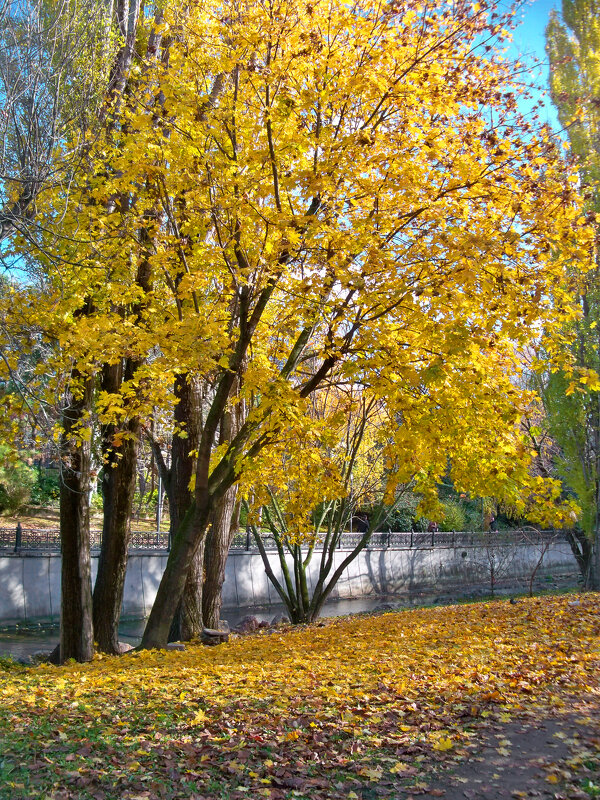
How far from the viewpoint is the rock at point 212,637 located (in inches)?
450

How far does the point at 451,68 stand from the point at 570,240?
2403 millimetres

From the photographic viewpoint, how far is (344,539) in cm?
3184

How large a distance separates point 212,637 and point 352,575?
69.8ft

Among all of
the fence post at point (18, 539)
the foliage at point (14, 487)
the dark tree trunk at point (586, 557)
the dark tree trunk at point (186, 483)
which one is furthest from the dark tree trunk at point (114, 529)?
the foliage at point (14, 487)

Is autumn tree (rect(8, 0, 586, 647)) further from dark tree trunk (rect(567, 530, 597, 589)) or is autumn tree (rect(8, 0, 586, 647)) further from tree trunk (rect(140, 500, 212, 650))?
dark tree trunk (rect(567, 530, 597, 589))

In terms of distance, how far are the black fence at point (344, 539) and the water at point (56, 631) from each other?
8.05 ft

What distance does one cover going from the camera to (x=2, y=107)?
6.65 m

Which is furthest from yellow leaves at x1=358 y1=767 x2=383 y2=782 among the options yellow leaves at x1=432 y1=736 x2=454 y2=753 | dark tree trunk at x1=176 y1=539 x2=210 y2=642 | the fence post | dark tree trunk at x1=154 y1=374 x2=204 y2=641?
the fence post

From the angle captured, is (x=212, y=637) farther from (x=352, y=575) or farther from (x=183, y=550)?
(x=352, y=575)

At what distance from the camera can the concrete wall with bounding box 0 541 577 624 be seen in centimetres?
2098

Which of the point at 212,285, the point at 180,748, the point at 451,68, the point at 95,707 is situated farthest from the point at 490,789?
the point at 212,285

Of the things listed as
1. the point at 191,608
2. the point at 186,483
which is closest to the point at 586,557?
the point at 191,608

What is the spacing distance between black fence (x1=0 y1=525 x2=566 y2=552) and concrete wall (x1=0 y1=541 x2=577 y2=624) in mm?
354

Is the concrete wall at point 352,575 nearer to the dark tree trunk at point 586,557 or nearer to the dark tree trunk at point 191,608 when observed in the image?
the dark tree trunk at point 586,557
